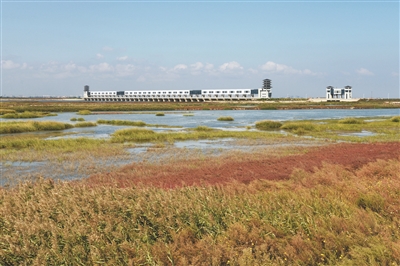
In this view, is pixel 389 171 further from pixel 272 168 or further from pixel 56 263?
pixel 56 263

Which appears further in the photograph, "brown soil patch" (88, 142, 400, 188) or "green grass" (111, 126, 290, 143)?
"green grass" (111, 126, 290, 143)

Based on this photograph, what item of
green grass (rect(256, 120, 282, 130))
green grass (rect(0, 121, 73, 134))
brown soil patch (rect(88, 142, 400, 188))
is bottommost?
brown soil patch (rect(88, 142, 400, 188))

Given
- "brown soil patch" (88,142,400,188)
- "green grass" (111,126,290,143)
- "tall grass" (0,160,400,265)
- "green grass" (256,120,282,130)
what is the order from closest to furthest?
"tall grass" (0,160,400,265) < "brown soil patch" (88,142,400,188) < "green grass" (111,126,290,143) < "green grass" (256,120,282,130)

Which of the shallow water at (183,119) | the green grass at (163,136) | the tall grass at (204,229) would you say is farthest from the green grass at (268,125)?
the tall grass at (204,229)

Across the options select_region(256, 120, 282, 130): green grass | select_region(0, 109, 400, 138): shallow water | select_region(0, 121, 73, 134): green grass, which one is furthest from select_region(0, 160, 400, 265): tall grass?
select_region(256, 120, 282, 130): green grass

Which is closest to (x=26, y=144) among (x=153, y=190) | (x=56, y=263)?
(x=153, y=190)

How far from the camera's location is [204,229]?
7.58 metres

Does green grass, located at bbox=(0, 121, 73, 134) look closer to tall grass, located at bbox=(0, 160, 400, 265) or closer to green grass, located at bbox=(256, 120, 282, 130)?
green grass, located at bbox=(256, 120, 282, 130)

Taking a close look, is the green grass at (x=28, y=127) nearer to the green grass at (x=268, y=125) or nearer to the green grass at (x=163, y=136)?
the green grass at (x=163, y=136)

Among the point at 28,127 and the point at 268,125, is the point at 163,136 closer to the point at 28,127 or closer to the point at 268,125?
the point at 268,125

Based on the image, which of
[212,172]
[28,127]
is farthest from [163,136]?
[212,172]

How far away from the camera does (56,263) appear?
6.66 meters

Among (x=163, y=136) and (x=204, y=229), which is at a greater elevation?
(x=204, y=229)

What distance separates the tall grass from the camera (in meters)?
6.56
